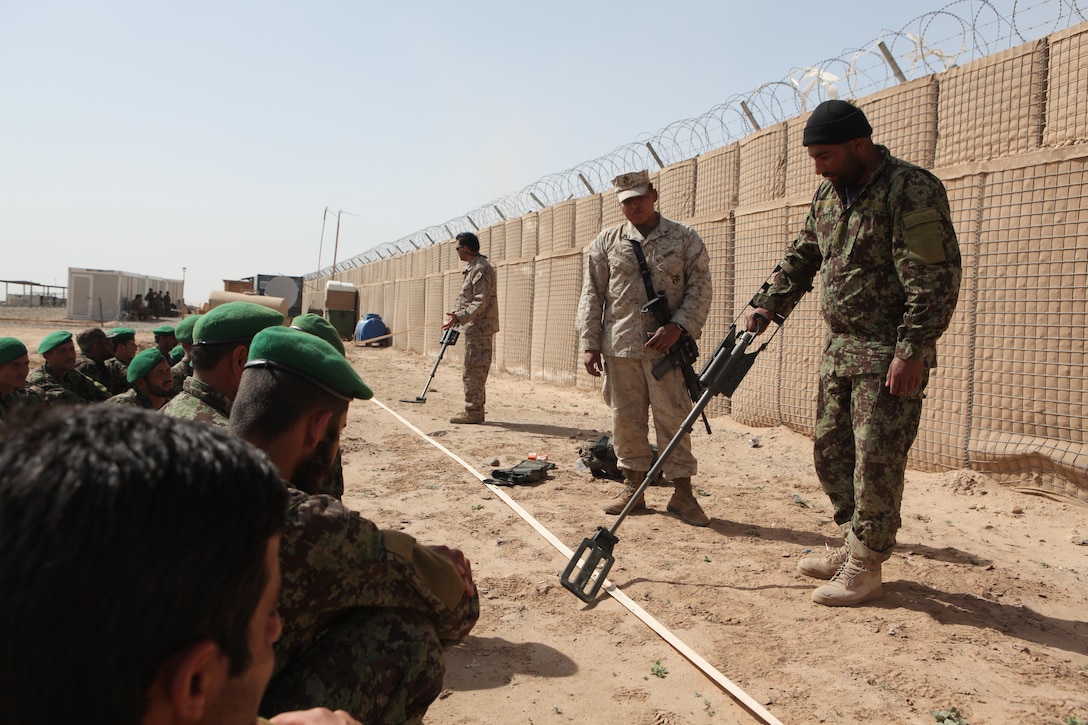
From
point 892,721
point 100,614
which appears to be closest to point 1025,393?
point 892,721

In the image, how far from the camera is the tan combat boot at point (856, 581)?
2869 millimetres

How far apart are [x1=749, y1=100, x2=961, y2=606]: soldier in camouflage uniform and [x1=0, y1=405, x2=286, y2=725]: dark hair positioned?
2549mm

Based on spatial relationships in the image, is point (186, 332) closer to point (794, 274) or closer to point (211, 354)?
point (211, 354)

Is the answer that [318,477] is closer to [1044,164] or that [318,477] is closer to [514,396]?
[1044,164]

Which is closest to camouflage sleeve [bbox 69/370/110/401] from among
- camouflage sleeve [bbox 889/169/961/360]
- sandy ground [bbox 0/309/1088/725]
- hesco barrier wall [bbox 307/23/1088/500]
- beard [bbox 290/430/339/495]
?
sandy ground [bbox 0/309/1088/725]

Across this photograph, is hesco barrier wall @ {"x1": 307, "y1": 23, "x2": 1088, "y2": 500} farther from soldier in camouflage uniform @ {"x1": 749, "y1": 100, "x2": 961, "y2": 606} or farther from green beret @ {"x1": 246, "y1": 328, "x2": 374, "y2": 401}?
green beret @ {"x1": 246, "y1": 328, "x2": 374, "y2": 401}

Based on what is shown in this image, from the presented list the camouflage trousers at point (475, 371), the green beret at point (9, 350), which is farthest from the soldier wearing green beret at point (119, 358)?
the camouflage trousers at point (475, 371)

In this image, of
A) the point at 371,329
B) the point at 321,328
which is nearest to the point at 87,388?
the point at 321,328

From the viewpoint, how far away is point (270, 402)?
155 centimetres

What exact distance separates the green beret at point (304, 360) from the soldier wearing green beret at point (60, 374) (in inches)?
146

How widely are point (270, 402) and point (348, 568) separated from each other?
1.22ft

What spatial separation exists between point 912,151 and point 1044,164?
971mm

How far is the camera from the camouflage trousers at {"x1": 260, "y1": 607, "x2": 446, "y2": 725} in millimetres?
1467

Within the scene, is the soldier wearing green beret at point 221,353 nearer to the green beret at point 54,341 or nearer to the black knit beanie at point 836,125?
the black knit beanie at point 836,125
